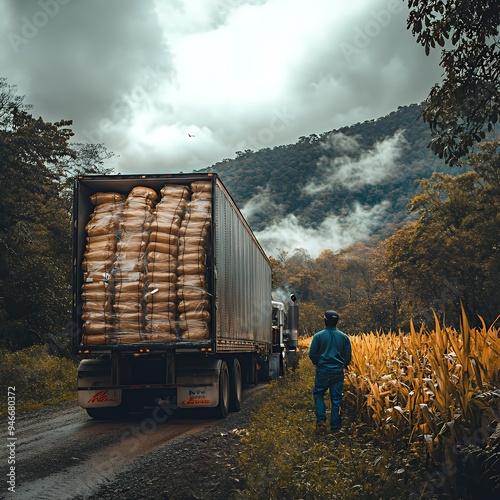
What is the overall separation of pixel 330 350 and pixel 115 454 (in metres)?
3.47

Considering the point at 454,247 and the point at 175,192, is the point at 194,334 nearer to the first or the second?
the point at 175,192

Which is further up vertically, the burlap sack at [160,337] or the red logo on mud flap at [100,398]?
the burlap sack at [160,337]

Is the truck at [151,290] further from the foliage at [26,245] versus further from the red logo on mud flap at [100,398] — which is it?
the foliage at [26,245]

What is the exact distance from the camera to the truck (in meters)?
10.7

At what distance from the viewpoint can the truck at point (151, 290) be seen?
10719 millimetres

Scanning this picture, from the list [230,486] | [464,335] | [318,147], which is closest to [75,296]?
[230,486]

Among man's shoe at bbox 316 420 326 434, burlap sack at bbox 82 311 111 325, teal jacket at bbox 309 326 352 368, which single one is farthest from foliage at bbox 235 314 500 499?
burlap sack at bbox 82 311 111 325

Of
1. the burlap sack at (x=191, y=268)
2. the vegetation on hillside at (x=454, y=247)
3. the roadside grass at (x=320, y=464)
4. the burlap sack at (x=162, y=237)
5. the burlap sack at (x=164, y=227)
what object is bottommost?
the roadside grass at (x=320, y=464)

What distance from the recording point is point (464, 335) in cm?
630

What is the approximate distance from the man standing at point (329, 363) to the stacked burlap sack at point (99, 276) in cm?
359

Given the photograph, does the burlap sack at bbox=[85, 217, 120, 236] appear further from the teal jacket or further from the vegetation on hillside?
the vegetation on hillside

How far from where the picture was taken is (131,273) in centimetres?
1081

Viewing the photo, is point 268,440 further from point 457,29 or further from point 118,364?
point 457,29

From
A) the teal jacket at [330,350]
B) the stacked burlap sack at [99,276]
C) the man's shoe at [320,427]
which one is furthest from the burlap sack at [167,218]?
the man's shoe at [320,427]
